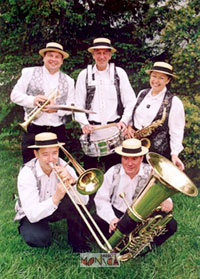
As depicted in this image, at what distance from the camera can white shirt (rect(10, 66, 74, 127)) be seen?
352 centimetres

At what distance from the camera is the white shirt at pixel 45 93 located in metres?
3.52

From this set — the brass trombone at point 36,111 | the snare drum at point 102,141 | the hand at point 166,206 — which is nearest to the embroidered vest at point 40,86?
the brass trombone at point 36,111

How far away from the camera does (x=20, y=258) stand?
3096 millimetres

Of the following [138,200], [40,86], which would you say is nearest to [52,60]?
[40,86]

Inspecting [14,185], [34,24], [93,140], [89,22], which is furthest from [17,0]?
[14,185]

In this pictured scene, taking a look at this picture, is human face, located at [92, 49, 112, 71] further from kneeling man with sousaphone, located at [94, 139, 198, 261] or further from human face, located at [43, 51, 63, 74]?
kneeling man with sousaphone, located at [94, 139, 198, 261]

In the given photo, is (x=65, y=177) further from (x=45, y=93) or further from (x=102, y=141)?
(x=45, y=93)

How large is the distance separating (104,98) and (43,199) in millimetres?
1303

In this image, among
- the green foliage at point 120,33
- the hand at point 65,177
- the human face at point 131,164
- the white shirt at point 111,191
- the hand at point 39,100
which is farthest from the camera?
the green foliage at point 120,33

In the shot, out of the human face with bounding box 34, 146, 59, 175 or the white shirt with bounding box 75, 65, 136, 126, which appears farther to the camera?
the white shirt with bounding box 75, 65, 136, 126

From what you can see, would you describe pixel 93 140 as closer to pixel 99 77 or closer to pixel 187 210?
pixel 99 77

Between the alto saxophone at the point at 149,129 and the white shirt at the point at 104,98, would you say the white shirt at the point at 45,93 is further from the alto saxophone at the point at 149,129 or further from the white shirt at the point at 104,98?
the alto saxophone at the point at 149,129

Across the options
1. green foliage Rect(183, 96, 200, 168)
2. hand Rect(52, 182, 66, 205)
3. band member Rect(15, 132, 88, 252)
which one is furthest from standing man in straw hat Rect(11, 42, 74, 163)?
green foliage Rect(183, 96, 200, 168)

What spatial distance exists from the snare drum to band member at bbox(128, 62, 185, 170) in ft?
0.65
